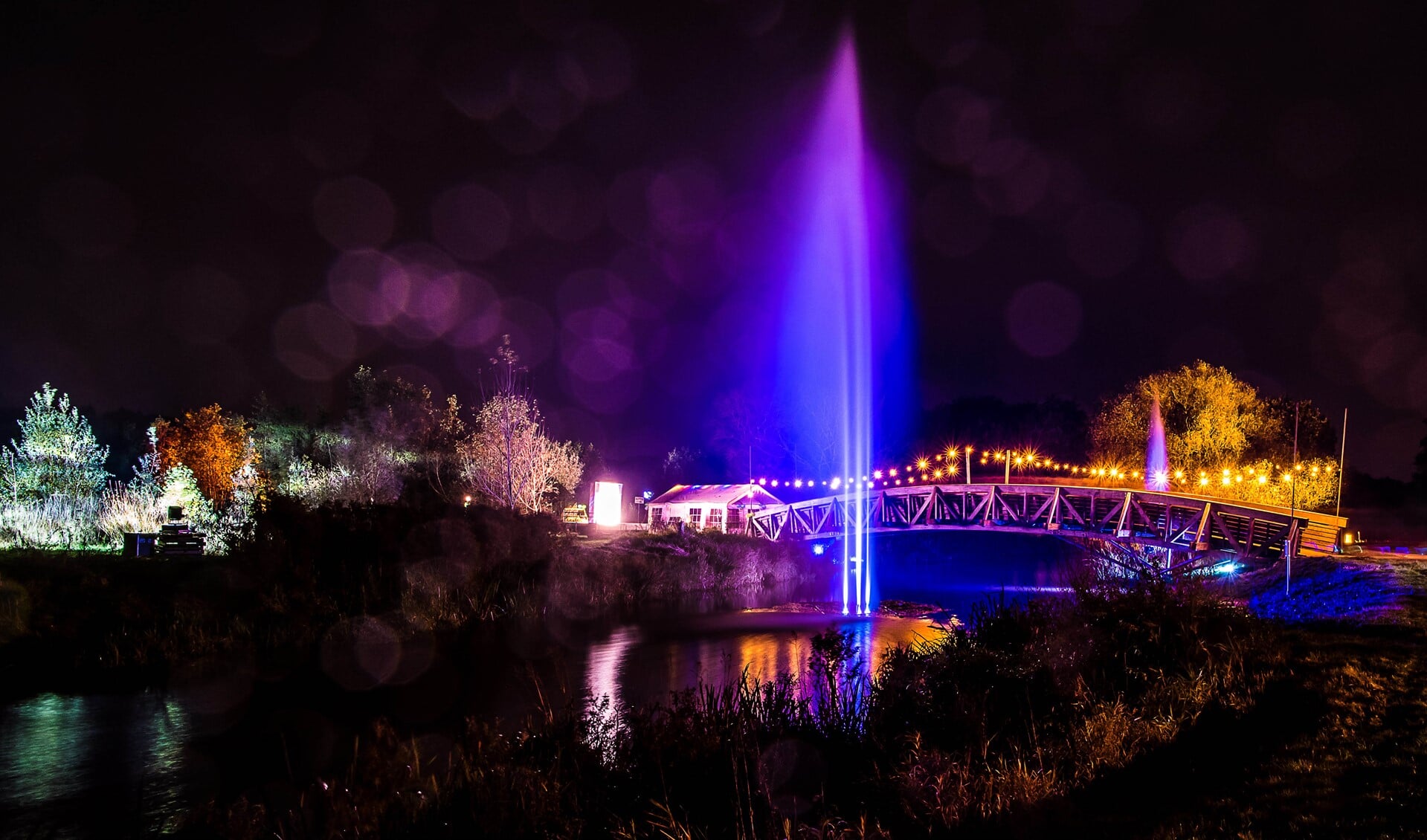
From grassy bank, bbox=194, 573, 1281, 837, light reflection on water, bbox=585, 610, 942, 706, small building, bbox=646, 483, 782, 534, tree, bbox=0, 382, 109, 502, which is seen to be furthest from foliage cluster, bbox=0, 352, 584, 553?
grassy bank, bbox=194, 573, 1281, 837

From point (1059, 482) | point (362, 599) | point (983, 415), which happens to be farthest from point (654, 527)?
point (983, 415)

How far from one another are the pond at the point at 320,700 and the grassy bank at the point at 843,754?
0.88 metres

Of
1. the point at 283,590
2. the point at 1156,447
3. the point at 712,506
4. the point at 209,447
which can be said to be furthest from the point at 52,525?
the point at 1156,447

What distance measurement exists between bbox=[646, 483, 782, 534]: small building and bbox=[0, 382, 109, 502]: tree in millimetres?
33109

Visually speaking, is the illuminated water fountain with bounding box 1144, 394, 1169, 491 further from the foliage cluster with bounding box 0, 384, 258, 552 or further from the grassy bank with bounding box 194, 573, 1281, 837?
the foliage cluster with bounding box 0, 384, 258, 552

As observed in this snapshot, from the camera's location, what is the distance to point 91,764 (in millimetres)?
15547

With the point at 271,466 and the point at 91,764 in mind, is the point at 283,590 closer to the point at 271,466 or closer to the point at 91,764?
the point at 91,764

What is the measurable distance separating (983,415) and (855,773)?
10459 cm

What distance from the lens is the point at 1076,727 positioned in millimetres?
9992

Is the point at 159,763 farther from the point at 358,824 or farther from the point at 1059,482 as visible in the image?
the point at 1059,482

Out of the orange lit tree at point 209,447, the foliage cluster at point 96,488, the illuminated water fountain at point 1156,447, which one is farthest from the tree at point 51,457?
the illuminated water fountain at point 1156,447

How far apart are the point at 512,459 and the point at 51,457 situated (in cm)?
2404

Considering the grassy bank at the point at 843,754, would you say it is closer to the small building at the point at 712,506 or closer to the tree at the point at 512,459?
the tree at the point at 512,459

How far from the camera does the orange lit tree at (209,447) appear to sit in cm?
6625
